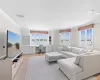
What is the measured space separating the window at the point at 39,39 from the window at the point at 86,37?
11.4ft

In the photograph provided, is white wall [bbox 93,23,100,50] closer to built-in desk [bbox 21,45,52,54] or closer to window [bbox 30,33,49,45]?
built-in desk [bbox 21,45,52,54]

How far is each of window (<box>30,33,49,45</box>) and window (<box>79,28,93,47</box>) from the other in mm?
3464

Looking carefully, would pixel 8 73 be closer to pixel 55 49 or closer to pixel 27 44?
pixel 27 44

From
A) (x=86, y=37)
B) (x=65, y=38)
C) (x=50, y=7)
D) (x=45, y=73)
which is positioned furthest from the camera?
(x=65, y=38)

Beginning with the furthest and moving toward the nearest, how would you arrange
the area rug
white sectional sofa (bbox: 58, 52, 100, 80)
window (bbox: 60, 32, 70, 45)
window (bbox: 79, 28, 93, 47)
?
window (bbox: 60, 32, 70, 45), window (bbox: 79, 28, 93, 47), the area rug, white sectional sofa (bbox: 58, 52, 100, 80)

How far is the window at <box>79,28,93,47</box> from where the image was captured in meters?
4.65

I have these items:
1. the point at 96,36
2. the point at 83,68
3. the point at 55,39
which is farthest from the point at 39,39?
the point at 83,68

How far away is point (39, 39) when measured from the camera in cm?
757

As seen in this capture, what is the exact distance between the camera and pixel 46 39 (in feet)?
25.5

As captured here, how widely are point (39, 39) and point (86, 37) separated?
4317 millimetres

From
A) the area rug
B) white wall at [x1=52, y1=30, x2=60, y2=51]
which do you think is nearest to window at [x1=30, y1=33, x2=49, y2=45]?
white wall at [x1=52, y1=30, x2=60, y2=51]

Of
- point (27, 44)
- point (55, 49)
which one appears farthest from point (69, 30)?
point (27, 44)

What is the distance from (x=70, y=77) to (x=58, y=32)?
5.10 meters

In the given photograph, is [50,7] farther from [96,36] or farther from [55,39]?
[55,39]
